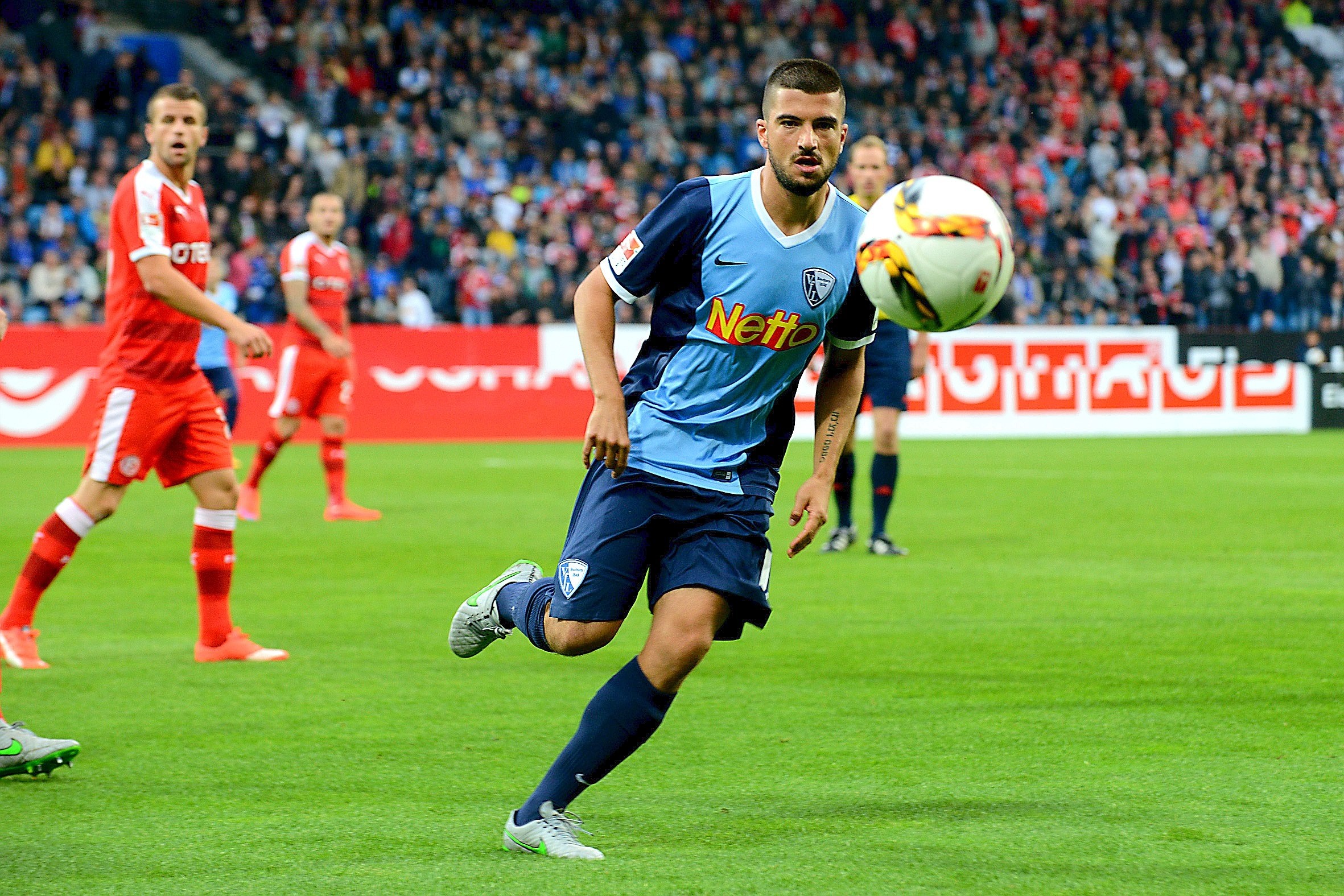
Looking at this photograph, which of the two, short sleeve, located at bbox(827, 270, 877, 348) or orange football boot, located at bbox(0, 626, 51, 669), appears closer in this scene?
short sleeve, located at bbox(827, 270, 877, 348)

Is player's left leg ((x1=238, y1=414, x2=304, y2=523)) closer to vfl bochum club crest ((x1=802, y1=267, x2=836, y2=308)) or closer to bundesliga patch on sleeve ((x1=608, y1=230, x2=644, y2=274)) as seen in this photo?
bundesliga patch on sleeve ((x1=608, y1=230, x2=644, y2=274))

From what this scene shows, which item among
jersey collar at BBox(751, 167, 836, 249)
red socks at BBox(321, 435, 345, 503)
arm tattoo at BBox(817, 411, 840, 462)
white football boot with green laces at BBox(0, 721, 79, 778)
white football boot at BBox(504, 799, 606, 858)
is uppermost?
jersey collar at BBox(751, 167, 836, 249)

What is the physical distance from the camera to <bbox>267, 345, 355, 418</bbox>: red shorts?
1261 cm

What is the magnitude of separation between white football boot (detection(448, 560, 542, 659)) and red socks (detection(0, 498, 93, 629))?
93.0 inches

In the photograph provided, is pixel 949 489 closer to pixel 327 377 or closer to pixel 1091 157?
pixel 327 377

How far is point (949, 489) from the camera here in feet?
49.2

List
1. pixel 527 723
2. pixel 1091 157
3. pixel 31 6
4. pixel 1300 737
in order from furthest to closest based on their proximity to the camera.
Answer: pixel 1091 157 → pixel 31 6 → pixel 527 723 → pixel 1300 737

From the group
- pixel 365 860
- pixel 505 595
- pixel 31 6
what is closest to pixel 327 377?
pixel 505 595

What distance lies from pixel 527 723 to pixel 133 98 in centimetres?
2024

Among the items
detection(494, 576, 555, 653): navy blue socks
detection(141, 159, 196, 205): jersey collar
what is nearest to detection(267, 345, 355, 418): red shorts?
detection(141, 159, 196, 205): jersey collar

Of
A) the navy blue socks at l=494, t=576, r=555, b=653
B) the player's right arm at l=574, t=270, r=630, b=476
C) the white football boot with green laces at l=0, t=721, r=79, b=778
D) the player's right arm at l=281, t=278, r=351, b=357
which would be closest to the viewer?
the player's right arm at l=574, t=270, r=630, b=476

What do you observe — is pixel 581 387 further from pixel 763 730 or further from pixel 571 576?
pixel 571 576

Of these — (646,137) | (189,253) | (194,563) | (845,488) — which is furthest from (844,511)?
(646,137)

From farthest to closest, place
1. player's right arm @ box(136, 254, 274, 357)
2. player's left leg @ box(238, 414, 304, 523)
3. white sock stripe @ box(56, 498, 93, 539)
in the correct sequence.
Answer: player's left leg @ box(238, 414, 304, 523) < white sock stripe @ box(56, 498, 93, 539) < player's right arm @ box(136, 254, 274, 357)
